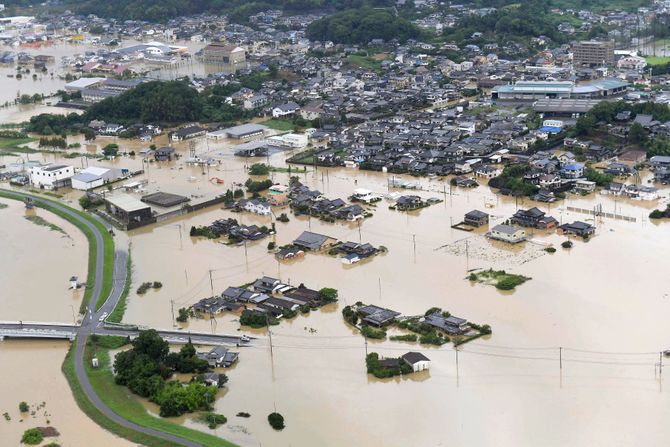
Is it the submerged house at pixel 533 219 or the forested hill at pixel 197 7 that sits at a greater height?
the forested hill at pixel 197 7

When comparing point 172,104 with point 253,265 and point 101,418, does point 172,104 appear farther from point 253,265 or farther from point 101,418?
point 101,418

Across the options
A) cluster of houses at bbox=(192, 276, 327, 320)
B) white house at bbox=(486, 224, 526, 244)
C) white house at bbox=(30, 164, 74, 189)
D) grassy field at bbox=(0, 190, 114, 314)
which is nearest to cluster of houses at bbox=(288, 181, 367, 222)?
white house at bbox=(486, 224, 526, 244)

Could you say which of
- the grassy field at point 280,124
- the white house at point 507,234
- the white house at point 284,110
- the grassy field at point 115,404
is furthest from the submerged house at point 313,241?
the white house at point 284,110

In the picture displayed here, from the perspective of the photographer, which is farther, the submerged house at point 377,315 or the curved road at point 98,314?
the submerged house at point 377,315

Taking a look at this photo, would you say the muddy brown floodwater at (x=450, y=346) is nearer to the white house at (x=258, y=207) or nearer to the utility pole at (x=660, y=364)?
the utility pole at (x=660, y=364)

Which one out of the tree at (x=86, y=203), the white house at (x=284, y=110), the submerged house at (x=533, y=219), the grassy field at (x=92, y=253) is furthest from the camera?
the white house at (x=284, y=110)

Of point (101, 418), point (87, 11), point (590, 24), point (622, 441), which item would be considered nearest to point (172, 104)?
point (101, 418)
